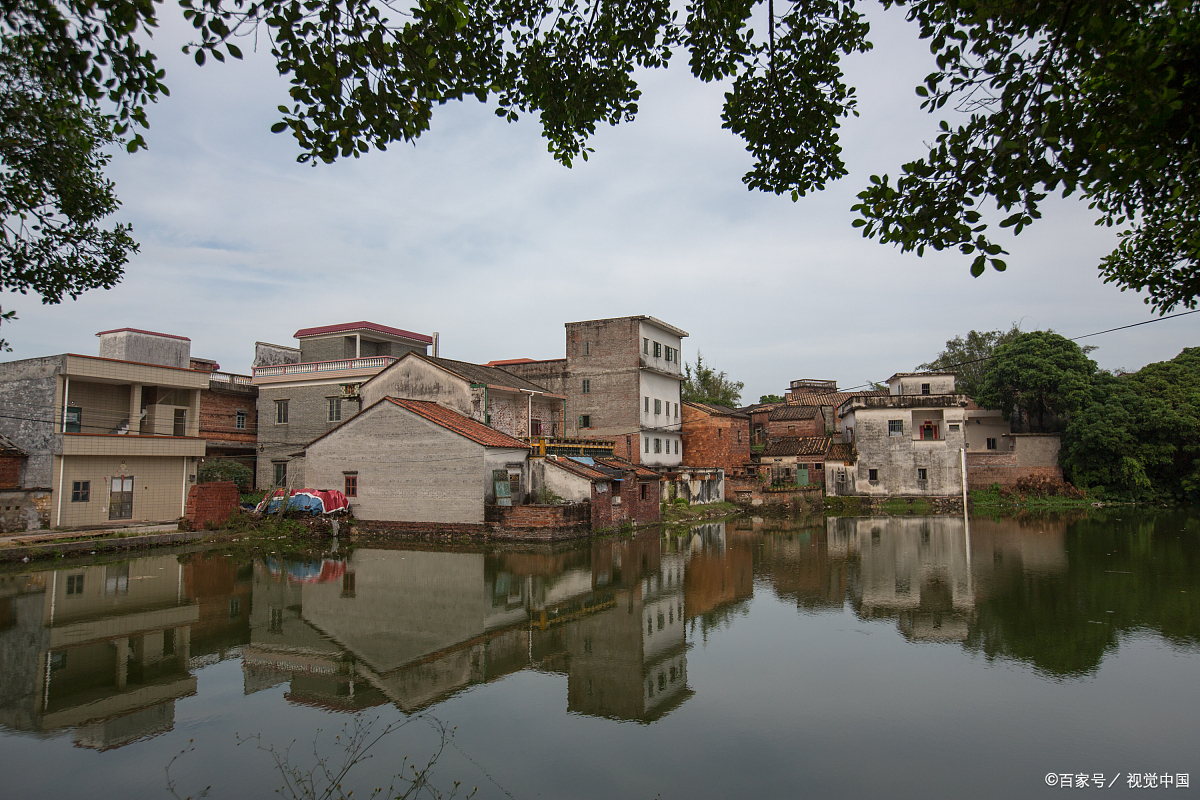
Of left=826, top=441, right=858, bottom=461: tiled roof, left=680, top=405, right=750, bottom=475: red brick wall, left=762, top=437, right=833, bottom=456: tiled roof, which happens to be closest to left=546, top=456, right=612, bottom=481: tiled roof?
left=680, top=405, right=750, bottom=475: red brick wall

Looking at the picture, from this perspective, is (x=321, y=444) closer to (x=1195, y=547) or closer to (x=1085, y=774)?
(x=1085, y=774)

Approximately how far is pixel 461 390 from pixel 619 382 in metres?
8.98

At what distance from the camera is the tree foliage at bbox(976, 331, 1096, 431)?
31.9 meters

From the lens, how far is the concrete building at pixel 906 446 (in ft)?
105

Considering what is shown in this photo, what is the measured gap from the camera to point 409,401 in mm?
21078

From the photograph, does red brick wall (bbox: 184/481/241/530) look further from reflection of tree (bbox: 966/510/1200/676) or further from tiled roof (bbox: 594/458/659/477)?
reflection of tree (bbox: 966/510/1200/676)

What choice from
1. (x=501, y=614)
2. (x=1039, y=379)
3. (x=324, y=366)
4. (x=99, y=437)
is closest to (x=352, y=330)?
(x=324, y=366)

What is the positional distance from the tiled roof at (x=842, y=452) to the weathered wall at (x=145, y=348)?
29.8 meters

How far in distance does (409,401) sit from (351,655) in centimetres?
1352

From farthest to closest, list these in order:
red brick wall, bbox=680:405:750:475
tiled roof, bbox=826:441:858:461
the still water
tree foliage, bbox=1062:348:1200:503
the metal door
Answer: tiled roof, bbox=826:441:858:461, red brick wall, bbox=680:405:750:475, tree foliage, bbox=1062:348:1200:503, the metal door, the still water

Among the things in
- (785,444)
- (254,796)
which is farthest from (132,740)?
(785,444)

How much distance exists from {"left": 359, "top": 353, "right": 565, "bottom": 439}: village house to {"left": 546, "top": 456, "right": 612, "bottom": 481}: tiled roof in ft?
7.79

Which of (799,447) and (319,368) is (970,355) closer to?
(799,447)

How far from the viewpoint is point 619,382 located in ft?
96.1
